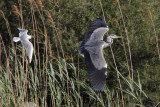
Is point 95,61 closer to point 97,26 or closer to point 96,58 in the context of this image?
point 96,58

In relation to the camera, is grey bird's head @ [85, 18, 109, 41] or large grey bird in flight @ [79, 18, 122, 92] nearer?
large grey bird in flight @ [79, 18, 122, 92]

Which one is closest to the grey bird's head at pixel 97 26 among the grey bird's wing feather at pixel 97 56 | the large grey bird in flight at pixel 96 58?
the large grey bird in flight at pixel 96 58

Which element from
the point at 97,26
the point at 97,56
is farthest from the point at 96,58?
the point at 97,26

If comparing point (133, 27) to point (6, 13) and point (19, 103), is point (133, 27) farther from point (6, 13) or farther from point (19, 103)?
point (19, 103)

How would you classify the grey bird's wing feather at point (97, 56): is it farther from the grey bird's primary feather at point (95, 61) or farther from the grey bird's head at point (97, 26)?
the grey bird's head at point (97, 26)

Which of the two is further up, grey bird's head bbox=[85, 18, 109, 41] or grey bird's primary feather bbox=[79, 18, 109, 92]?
grey bird's head bbox=[85, 18, 109, 41]

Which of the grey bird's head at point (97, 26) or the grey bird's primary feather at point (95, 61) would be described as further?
the grey bird's head at point (97, 26)

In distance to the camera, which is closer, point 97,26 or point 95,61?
point 95,61

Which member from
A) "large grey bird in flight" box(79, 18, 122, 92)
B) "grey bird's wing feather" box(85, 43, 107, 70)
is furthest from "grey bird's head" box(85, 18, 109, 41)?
"grey bird's wing feather" box(85, 43, 107, 70)

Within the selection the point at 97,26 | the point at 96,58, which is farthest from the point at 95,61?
the point at 97,26

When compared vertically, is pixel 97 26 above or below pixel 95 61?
above

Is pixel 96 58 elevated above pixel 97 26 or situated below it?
below

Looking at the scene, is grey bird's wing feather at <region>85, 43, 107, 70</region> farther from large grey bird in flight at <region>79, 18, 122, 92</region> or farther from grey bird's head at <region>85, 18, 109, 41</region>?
grey bird's head at <region>85, 18, 109, 41</region>

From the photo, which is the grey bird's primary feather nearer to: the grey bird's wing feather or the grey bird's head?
the grey bird's wing feather
